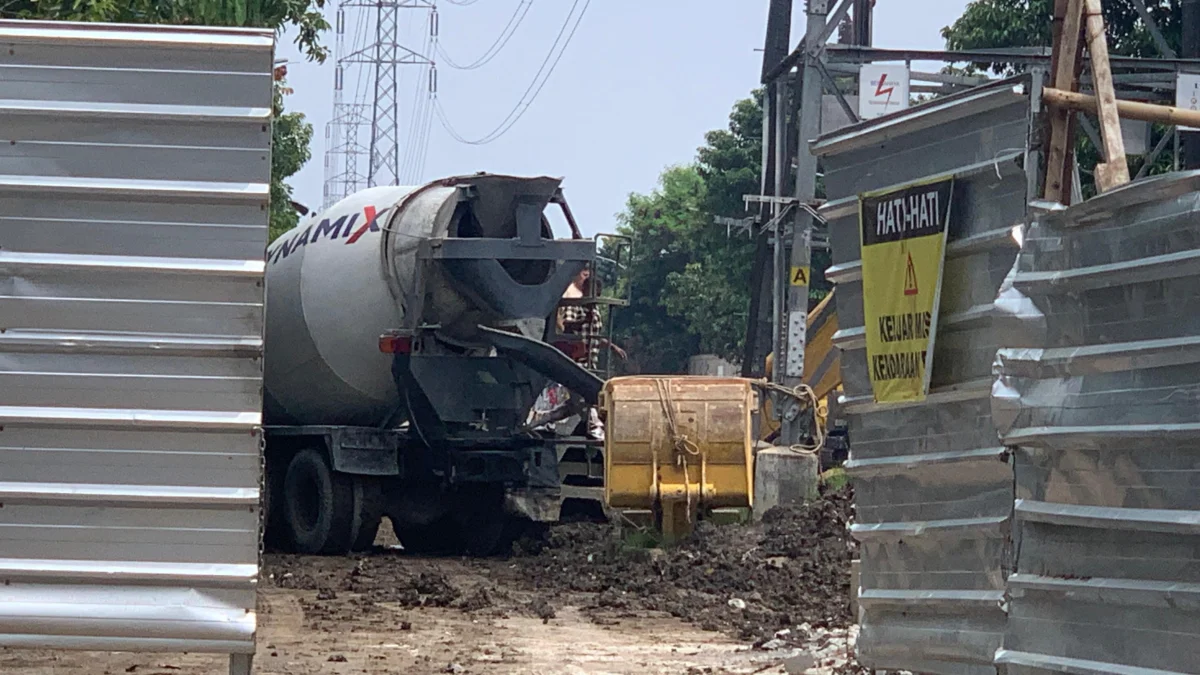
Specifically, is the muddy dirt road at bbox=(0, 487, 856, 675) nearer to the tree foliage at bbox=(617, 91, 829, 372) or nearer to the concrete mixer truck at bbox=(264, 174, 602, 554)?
the concrete mixer truck at bbox=(264, 174, 602, 554)

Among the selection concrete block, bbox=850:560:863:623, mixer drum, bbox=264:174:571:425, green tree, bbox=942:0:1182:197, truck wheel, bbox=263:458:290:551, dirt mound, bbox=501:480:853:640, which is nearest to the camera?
concrete block, bbox=850:560:863:623

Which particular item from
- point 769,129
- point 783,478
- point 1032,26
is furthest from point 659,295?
point 783,478

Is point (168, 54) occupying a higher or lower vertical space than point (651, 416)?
higher

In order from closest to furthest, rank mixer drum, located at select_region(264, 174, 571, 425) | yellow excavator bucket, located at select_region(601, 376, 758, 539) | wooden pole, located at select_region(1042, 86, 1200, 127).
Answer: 1. wooden pole, located at select_region(1042, 86, 1200, 127)
2. yellow excavator bucket, located at select_region(601, 376, 758, 539)
3. mixer drum, located at select_region(264, 174, 571, 425)

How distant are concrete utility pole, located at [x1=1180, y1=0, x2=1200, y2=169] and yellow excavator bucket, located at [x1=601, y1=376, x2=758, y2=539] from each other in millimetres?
5290

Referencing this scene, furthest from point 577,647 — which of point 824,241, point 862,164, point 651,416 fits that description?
point 824,241

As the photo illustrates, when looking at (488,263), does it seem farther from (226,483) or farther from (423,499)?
(226,483)

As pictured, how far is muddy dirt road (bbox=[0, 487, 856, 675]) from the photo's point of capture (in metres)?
9.68

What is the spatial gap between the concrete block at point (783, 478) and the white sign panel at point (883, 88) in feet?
15.4

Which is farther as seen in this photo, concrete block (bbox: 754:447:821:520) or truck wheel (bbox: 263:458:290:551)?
concrete block (bbox: 754:447:821:520)

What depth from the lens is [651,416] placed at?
1452 centimetres

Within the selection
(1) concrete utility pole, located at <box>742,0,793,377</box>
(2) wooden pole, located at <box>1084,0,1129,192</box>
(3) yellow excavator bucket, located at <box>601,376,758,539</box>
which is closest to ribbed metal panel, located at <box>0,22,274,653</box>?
(2) wooden pole, located at <box>1084,0,1129,192</box>

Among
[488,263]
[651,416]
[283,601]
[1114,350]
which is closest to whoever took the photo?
[1114,350]

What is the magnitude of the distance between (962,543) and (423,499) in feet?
40.7
